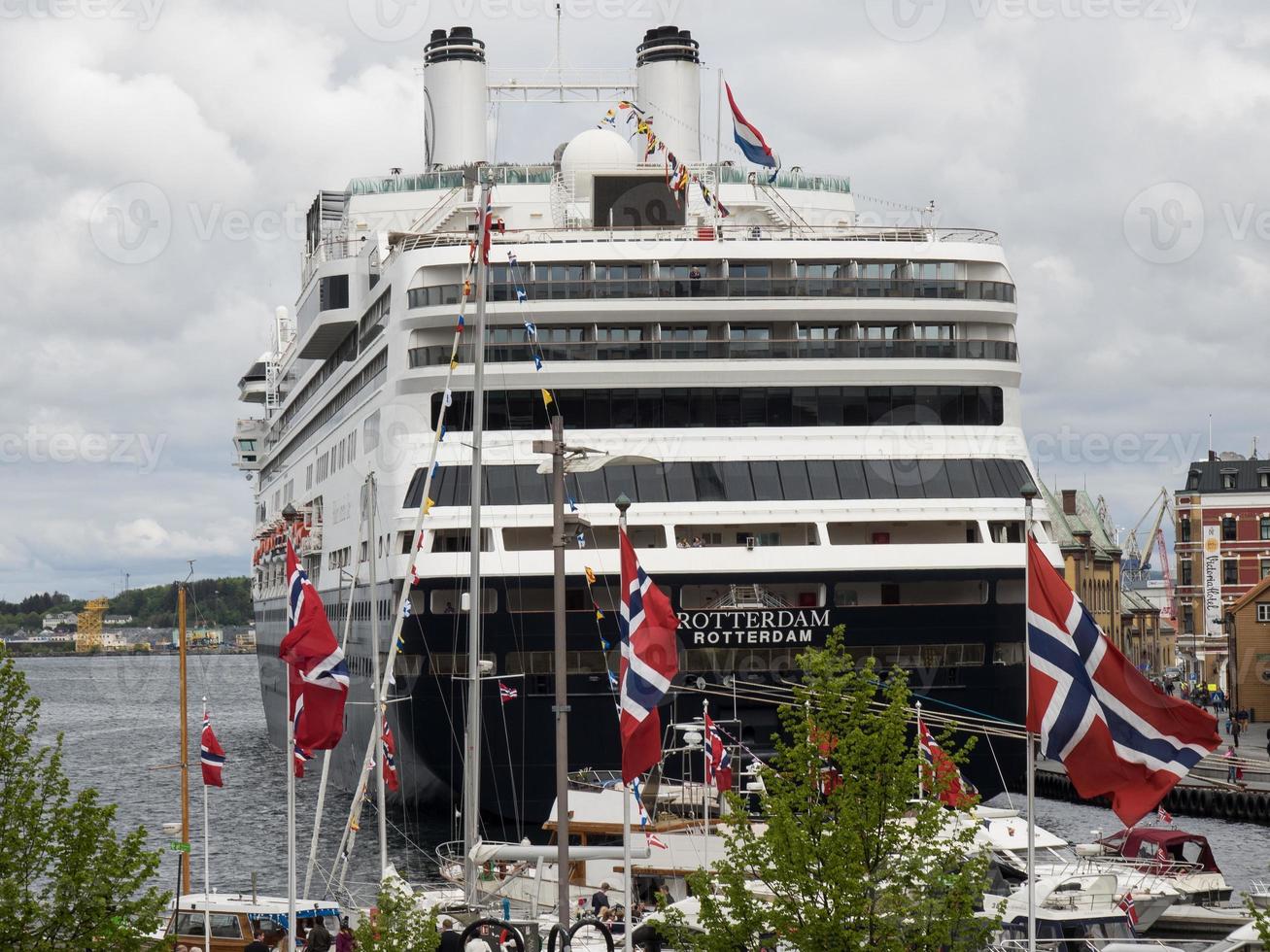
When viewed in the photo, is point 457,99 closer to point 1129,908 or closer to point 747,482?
point 747,482

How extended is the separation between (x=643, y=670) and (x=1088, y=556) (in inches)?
4451

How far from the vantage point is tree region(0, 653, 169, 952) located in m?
19.8

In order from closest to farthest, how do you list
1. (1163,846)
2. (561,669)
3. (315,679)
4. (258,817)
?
(315,679) < (561,669) < (1163,846) < (258,817)

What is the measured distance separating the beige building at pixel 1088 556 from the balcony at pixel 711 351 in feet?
260

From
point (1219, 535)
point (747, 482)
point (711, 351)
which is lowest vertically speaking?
point (747, 482)

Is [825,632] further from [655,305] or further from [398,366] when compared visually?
[398,366]

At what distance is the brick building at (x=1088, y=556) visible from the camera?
417ft

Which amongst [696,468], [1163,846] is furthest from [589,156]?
[1163,846]

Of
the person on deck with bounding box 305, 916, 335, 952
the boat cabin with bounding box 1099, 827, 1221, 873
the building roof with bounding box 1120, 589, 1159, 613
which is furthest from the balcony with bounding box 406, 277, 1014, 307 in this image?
the building roof with bounding box 1120, 589, 1159, 613

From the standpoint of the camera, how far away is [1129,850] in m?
42.8

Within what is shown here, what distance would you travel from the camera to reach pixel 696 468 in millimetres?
43250

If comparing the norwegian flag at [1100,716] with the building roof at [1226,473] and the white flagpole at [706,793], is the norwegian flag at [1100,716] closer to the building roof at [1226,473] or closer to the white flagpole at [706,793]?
the white flagpole at [706,793]

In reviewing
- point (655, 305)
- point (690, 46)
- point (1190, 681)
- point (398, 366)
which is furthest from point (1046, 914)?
point (1190, 681)

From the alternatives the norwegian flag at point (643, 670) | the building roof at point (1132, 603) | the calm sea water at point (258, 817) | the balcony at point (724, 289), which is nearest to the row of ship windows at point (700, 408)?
the balcony at point (724, 289)
